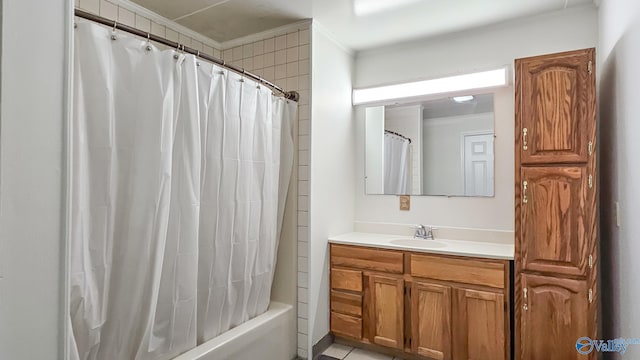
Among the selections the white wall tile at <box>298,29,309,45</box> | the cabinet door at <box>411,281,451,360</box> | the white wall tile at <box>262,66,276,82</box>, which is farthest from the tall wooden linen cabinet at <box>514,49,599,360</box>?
the white wall tile at <box>262,66,276,82</box>

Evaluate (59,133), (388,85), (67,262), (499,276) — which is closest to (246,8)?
(388,85)

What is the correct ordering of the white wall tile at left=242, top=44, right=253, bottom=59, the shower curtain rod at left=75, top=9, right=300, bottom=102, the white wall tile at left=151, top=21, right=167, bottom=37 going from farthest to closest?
1. the white wall tile at left=242, top=44, right=253, bottom=59
2. the white wall tile at left=151, top=21, right=167, bottom=37
3. the shower curtain rod at left=75, top=9, right=300, bottom=102

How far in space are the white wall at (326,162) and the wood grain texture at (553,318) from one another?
4.20 ft

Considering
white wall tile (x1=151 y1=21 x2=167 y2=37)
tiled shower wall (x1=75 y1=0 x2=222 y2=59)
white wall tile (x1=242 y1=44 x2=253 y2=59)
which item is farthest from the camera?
white wall tile (x1=242 y1=44 x2=253 y2=59)

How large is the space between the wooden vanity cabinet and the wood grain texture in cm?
13

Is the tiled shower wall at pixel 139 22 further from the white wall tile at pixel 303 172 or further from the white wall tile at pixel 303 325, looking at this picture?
the white wall tile at pixel 303 325

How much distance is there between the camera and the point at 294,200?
2521 mm

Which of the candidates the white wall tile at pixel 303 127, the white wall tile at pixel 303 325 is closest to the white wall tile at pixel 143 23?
the white wall tile at pixel 303 127

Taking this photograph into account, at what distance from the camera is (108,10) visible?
7.03 feet

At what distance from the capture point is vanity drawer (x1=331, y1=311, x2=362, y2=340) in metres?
2.53

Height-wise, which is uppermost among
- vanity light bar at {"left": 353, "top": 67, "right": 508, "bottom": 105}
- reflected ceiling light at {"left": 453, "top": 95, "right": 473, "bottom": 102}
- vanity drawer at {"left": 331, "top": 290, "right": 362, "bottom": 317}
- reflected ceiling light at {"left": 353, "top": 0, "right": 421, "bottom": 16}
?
reflected ceiling light at {"left": 353, "top": 0, "right": 421, "bottom": 16}

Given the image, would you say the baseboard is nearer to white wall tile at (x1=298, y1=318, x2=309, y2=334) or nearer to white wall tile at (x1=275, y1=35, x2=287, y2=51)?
white wall tile at (x1=298, y1=318, x2=309, y2=334)

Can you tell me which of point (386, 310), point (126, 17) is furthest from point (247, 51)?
point (386, 310)

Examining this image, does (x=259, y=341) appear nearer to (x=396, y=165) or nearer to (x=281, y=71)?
(x=396, y=165)
